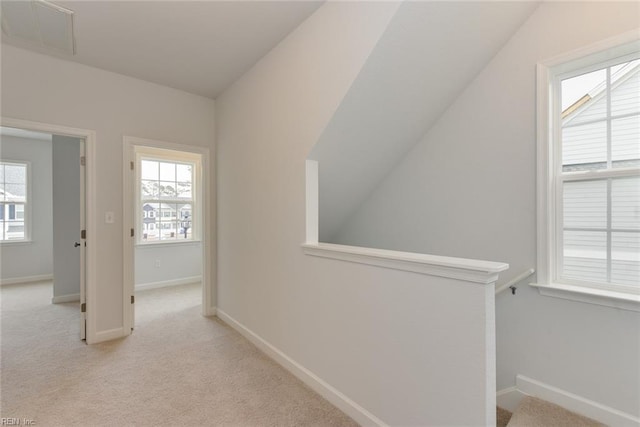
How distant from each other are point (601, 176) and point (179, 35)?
311 cm

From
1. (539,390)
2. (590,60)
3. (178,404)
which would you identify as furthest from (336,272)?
(590,60)

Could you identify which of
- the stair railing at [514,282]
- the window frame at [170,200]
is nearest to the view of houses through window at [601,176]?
the stair railing at [514,282]

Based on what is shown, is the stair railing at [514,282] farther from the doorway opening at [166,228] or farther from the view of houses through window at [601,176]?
the doorway opening at [166,228]

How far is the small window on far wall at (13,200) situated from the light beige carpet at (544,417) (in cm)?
733

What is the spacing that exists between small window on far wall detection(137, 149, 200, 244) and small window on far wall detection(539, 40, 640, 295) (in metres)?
5.07

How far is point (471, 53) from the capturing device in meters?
1.95

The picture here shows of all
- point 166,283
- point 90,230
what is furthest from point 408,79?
point 166,283

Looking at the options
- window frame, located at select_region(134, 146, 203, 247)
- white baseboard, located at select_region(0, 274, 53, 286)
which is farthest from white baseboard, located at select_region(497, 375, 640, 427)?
white baseboard, located at select_region(0, 274, 53, 286)

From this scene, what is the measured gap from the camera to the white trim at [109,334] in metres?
2.84

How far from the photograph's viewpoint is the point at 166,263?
4.92 m

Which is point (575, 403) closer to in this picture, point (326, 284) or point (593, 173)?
point (593, 173)

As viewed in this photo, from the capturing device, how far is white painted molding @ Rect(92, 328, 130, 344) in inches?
112

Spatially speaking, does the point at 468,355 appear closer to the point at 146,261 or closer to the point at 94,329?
the point at 94,329

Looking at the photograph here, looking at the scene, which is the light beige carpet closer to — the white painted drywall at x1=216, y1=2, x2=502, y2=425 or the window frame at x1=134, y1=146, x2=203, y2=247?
the white painted drywall at x1=216, y1=2, x2=502, y2=425
